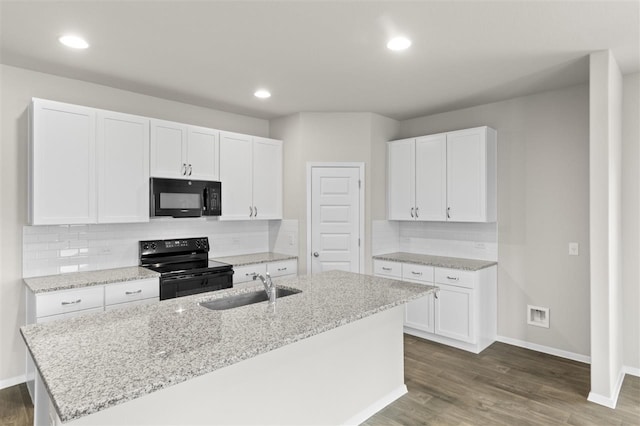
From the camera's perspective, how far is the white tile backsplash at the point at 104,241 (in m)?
3.30

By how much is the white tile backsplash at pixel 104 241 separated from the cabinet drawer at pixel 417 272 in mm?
1365

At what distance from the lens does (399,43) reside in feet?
9.02

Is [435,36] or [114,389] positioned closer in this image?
[114,389]

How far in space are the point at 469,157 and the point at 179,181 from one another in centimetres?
310

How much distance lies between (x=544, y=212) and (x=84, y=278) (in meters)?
4.43

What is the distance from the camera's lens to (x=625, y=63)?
314cm

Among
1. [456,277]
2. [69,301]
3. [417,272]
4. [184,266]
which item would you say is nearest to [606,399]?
[456,277]

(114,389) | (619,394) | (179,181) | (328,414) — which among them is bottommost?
(619,394)

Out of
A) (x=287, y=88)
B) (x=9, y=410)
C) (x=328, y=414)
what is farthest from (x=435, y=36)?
(x=9, y=410)

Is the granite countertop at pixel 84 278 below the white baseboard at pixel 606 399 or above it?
above

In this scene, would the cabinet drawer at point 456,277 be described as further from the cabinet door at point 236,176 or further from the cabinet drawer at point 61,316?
the cabinet drawer at point 61,316

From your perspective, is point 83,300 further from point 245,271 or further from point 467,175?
point 467,175

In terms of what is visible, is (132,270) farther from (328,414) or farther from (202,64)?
(328,414)

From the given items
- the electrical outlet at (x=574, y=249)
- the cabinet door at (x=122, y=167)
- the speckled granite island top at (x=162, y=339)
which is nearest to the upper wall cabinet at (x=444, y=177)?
the electrical outlet at (x=574, y=249)
